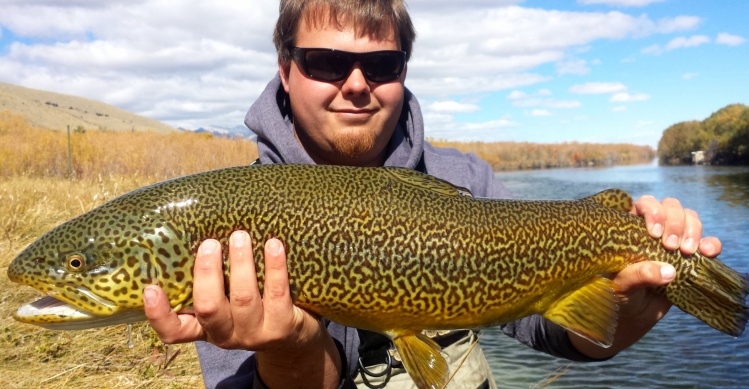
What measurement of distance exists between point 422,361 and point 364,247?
24.7 inches

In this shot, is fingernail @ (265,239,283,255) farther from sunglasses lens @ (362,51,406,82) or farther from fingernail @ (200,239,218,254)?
sunglasses lens @ (362,51,406,82)

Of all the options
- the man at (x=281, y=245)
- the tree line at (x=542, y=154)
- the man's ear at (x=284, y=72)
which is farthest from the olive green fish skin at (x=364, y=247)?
the tree line at (x=542, y=154)

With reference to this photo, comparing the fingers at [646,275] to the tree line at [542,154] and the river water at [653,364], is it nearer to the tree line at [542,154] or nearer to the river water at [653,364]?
the river water at [653,364]

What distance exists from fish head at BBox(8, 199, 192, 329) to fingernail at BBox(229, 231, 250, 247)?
0.23m

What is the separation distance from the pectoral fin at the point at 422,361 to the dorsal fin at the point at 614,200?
120 cm

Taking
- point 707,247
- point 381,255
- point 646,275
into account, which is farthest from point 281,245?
point 707,247

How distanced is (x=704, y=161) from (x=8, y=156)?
6065 centimetres

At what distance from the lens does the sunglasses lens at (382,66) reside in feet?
12.1

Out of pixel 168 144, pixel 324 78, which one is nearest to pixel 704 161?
pixel 168 144

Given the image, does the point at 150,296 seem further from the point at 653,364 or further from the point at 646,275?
the point at 653,364

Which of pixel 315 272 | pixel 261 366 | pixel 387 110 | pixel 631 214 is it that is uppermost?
pixel 387 110

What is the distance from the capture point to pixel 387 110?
3.80 meters

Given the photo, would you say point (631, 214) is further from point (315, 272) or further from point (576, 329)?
point (315, 272)

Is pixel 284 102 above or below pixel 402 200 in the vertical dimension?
above
